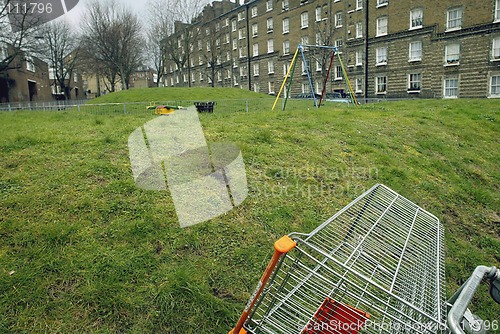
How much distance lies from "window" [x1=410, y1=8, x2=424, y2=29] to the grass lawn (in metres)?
27.6

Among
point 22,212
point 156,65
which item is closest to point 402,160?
point 22,212

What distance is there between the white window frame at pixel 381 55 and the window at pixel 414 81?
3.00 meters

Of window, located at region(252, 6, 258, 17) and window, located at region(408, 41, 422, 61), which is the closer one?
window, located at region(408, 41, 422, 61)

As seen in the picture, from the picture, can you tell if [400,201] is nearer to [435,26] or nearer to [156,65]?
[435,26]

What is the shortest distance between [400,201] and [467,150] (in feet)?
17.8

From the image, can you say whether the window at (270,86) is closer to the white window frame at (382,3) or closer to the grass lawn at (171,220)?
the white window frame at (382,3)

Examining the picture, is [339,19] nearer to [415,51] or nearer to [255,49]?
[415,51]

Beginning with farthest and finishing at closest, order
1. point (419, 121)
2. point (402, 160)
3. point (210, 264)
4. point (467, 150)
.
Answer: point (419, 121) → point (467, 150) → point (402, 160) → point (210, 264)

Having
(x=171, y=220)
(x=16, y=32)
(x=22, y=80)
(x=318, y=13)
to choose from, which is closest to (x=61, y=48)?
(x=22, y=80)

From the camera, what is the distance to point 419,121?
9.79 metres

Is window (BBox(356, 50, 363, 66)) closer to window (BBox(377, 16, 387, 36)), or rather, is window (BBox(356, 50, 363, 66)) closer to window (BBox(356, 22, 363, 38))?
window (BBox(356, 22, 363, 38))

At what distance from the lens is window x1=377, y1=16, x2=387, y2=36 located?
32.9 metres

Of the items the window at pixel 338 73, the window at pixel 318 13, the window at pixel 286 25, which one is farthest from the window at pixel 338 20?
the window at pixel 286 25

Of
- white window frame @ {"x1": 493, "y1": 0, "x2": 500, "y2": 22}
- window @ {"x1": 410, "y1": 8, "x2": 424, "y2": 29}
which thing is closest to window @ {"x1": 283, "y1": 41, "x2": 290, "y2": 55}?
window @ {"x1": 410, "y1": 8, "x2": 424, "y2": 29}
